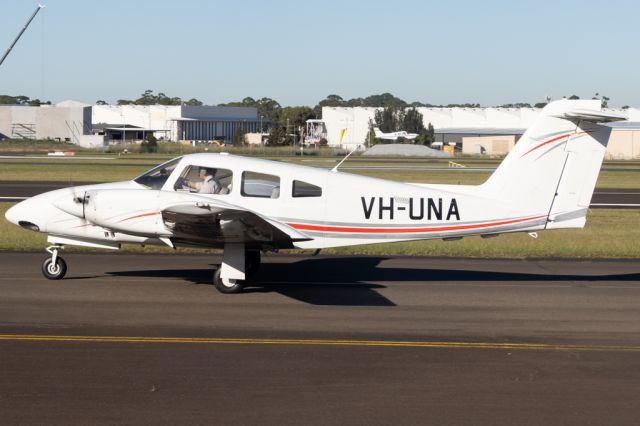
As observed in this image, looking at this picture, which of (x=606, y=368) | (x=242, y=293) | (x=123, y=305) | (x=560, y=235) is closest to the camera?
(x=606, y=368)

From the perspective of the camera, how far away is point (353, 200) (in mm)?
13625

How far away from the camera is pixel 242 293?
44.1 ft

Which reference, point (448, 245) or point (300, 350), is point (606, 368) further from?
point (448, 245)

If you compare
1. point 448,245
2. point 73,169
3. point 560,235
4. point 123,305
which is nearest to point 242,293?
point 123,305

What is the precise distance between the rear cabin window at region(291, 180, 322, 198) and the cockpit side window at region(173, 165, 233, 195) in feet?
3.58

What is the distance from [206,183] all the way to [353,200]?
2472mm

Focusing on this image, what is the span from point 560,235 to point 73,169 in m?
37.3

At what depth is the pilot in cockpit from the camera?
13.3 meters

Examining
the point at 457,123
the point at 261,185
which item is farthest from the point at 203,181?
the point at 457,123

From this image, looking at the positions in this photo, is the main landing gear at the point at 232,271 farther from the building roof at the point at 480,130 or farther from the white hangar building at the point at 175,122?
the white hangar building at the point at 175,122

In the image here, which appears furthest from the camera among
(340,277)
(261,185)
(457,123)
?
(457,123)

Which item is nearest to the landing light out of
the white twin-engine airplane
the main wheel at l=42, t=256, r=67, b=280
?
the white twin-engine airplane

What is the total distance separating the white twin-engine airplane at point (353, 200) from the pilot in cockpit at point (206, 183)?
16 millimetres

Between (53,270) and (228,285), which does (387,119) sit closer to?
(53,270)
